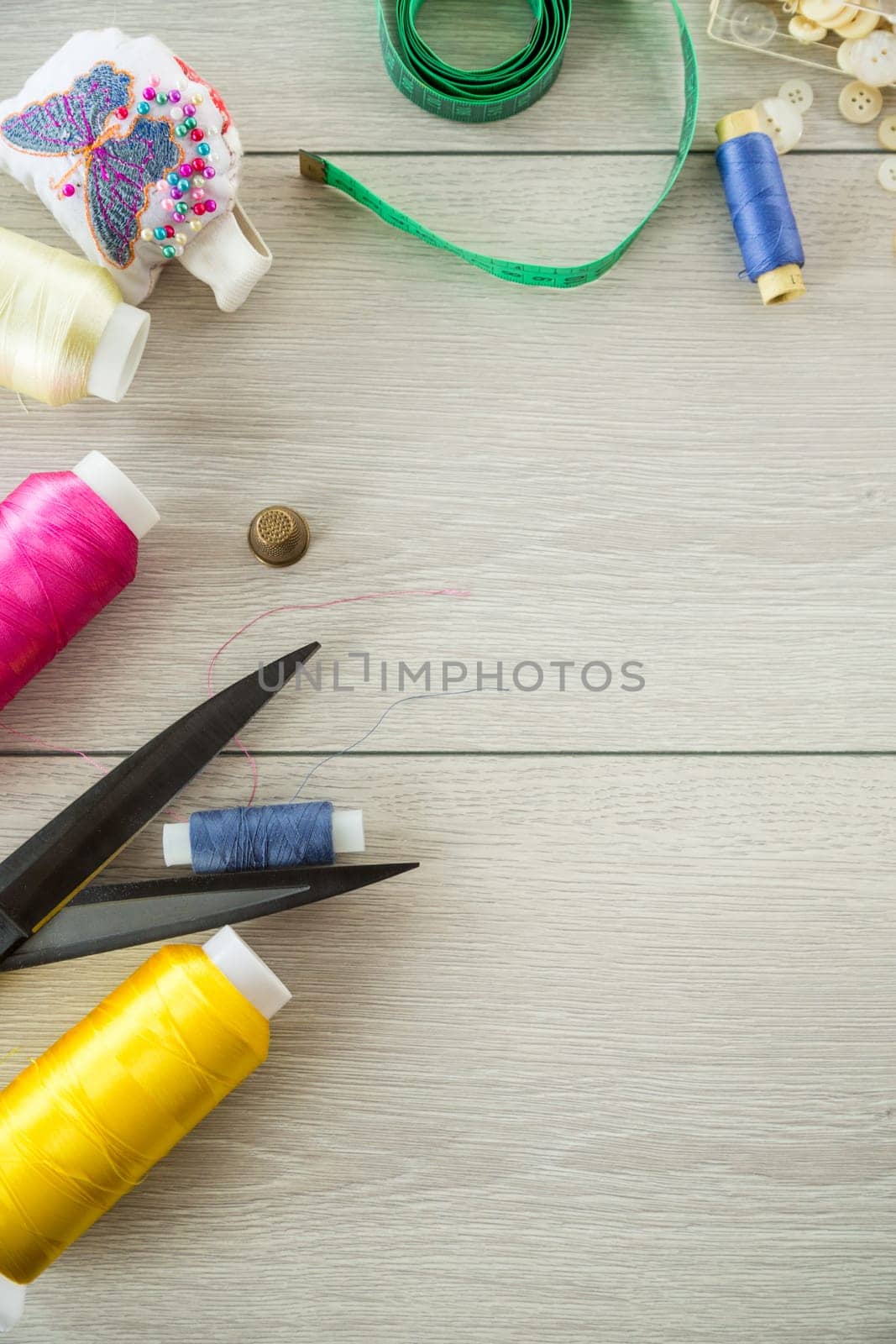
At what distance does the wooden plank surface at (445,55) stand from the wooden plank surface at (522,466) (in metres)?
0.03

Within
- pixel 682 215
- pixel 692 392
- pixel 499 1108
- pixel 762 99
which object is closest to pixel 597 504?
pixel 692 392

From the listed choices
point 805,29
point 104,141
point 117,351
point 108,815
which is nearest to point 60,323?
point 117,351

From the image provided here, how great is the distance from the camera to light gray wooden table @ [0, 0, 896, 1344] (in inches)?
33.5

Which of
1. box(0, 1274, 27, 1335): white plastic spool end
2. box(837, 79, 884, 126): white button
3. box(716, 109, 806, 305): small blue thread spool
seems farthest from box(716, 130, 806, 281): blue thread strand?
box(0, 1274, 27, 1335): white plastic spool end

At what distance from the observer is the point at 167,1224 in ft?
2.75

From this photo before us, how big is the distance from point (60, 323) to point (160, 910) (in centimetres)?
47

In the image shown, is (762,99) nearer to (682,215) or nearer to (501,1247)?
(682,215)

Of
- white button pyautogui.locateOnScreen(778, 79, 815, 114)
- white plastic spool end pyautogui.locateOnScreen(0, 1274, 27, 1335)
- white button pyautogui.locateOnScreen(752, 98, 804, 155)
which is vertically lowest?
white plastic spool end pyautogui.locateOnScreen(0, 1274, 27, 1335)

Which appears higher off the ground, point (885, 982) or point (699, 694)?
point (699, 694)

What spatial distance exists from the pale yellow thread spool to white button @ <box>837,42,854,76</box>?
0.68 meters

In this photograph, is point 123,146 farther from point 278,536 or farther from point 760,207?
point 760,207

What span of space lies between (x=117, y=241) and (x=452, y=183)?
0.31m

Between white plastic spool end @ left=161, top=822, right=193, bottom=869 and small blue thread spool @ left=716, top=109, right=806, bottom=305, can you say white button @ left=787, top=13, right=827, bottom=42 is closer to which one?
small blue thread spool @ left=716, top=109, right=806, bottom=305

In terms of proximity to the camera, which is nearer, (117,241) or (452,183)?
(117,241)
